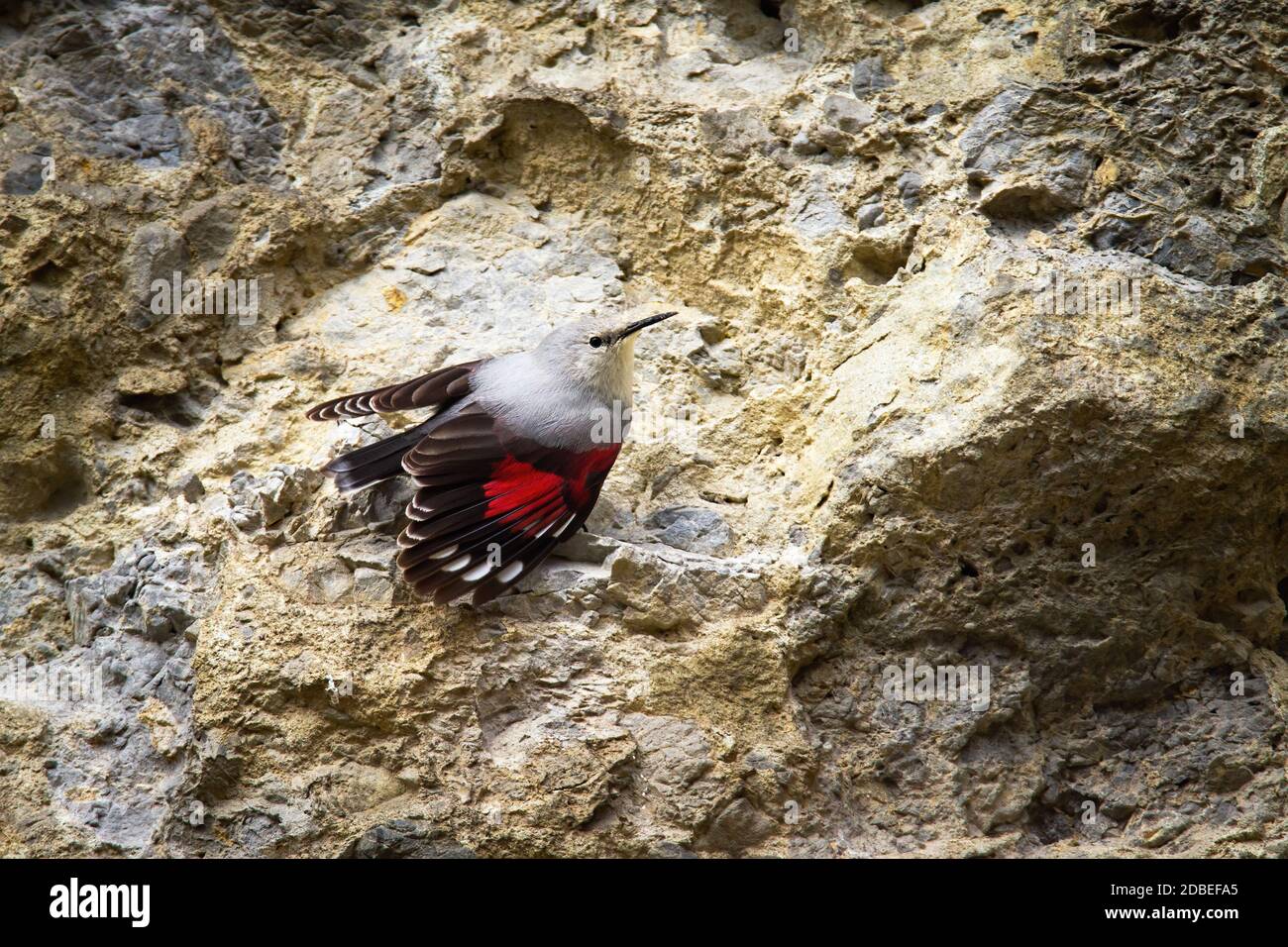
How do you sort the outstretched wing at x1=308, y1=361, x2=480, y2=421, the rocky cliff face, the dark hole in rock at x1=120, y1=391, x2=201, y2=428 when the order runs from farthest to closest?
the dark hole in rock at x1=120, y1=391, x2=201, y2=428 → the outstretched wing at x1=308, y1=361, x2=480, y2=421 → the rocky cliff face

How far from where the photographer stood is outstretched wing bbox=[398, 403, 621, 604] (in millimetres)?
3682

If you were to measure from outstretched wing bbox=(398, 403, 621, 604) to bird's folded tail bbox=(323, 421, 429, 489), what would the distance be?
10cm

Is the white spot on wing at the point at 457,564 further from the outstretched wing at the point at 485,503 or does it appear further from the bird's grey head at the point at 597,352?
the bird's grey head at the point at 597,352

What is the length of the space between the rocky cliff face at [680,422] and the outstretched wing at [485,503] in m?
0.13

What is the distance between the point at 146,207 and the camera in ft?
14.8

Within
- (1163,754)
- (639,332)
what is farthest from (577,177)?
(1163,754)

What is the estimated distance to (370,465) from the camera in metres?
3.93

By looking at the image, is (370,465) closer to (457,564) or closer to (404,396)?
(404,396)

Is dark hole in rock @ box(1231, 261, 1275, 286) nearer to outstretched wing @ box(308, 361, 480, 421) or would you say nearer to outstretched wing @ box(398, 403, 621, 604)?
outstretched wing @ box(398, 403, 621, 604)

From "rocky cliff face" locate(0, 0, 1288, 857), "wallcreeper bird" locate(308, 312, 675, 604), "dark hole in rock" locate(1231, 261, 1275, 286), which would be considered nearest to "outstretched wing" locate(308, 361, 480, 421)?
"wallcreeper bird" locate(308, 312, 675, 604)

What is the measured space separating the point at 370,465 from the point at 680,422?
3.64 ft

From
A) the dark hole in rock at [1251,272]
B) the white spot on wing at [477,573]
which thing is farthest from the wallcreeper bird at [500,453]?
the dark hole in rock at [1251,272]

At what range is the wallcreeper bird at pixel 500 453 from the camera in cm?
371

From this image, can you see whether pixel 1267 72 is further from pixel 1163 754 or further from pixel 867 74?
pixel 1163 754
